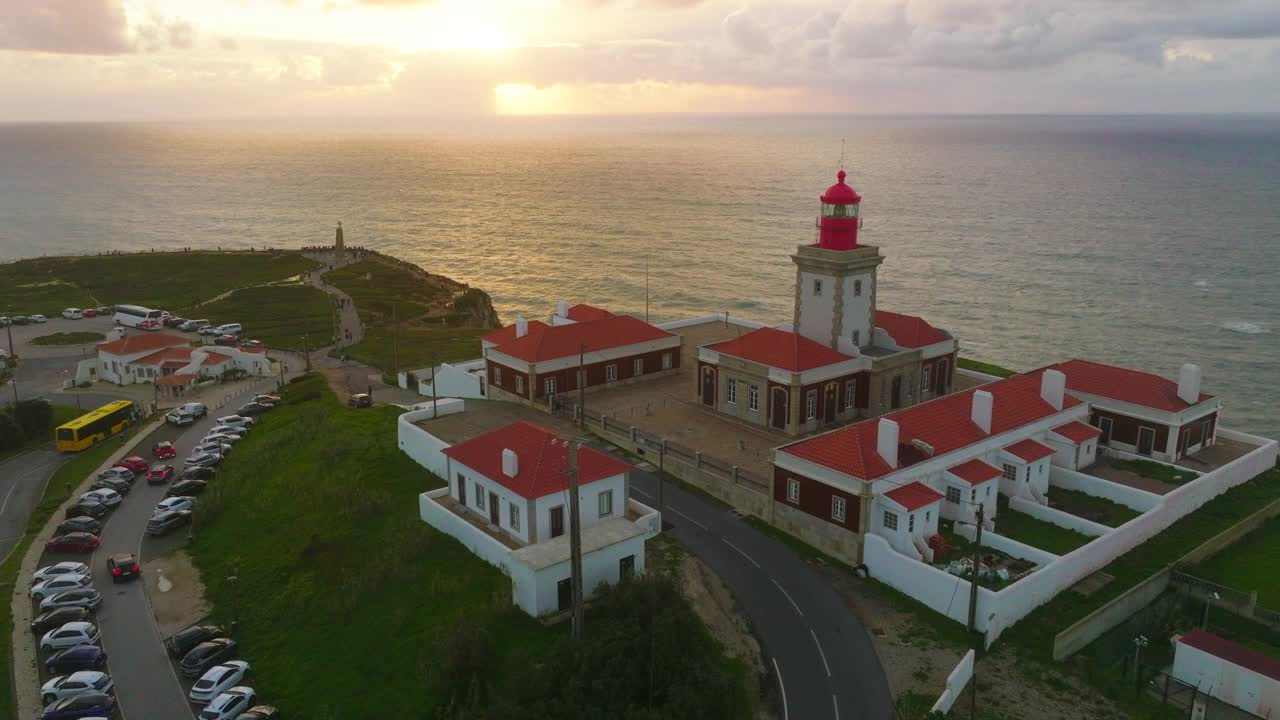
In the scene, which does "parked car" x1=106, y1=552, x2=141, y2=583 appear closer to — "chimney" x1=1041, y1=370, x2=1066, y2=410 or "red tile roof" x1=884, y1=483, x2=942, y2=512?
"red tile roof" x1=884, y1=483, x2=942, y2=512

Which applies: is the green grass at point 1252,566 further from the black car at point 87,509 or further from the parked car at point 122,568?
the black car at point 87,509

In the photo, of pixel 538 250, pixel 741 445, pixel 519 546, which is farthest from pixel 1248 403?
pixel 538 250

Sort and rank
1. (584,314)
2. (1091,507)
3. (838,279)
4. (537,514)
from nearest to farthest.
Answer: (537,514)
(1091,507)
(838,279)
(584,314)

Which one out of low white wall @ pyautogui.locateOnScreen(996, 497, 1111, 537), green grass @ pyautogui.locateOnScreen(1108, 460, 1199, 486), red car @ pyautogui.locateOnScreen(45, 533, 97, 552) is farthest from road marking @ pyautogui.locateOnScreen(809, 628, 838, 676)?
red car @ pyautogui.locateOnScreen(45, 533, 97, 552)

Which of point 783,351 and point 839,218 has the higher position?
point 839,218

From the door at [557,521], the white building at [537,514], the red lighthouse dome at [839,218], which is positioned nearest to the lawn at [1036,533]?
the white building at [537,514]

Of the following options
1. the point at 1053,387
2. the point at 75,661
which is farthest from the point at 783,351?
the point at 75,661

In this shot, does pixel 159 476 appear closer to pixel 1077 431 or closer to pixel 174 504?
pixel 174 504
